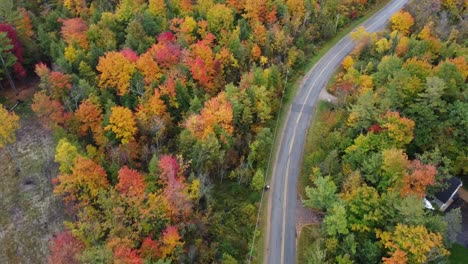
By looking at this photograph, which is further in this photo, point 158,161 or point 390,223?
point 158,161

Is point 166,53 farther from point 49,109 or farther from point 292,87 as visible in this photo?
point 292,87

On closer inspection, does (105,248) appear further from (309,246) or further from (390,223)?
(390,223)

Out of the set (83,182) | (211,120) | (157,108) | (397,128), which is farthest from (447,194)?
(83,182)

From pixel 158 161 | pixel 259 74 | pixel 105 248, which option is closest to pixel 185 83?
pixel 259 74

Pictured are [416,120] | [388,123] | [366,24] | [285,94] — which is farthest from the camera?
[366,24]

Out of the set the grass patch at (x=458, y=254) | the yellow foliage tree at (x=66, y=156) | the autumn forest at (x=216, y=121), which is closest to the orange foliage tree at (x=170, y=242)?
the autumn forest at (x=216, y=121)

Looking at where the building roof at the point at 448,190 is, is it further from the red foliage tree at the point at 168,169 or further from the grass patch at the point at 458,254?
the red foliage tree at the point at 168,169

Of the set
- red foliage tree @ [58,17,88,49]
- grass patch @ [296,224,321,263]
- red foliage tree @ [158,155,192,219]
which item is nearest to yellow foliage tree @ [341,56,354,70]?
grass patch @ [296,224,321,263]
